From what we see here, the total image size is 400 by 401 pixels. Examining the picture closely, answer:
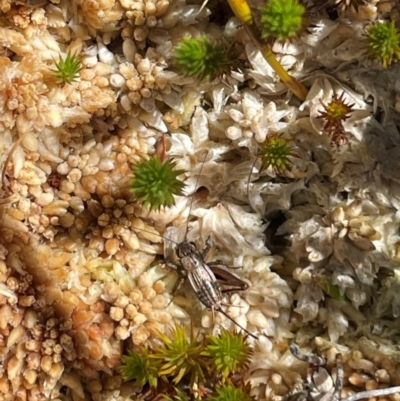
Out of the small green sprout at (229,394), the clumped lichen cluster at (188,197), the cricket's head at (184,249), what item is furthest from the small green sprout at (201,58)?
the small green sprout at (229,394)

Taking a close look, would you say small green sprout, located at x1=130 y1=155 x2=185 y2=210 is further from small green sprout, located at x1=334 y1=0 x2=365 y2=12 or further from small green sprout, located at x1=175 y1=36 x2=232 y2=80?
small green sprout, located at x1=334 y1=0 x2=365 y2=12

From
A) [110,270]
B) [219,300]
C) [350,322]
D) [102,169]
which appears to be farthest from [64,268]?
[350,322]

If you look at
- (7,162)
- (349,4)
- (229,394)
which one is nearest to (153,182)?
(7,162)

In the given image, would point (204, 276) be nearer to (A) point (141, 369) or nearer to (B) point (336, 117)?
(A) point (141, 369)

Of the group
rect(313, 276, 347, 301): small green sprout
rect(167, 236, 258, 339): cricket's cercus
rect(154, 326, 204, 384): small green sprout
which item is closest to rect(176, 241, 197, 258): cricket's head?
rect(167, 236, 258, 339): cricket's cercus

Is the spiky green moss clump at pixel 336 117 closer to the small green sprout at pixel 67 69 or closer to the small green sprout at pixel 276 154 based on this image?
the small green sprout at pixel 276 154

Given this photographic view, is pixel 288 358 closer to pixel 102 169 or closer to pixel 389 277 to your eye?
pixel 389 277
